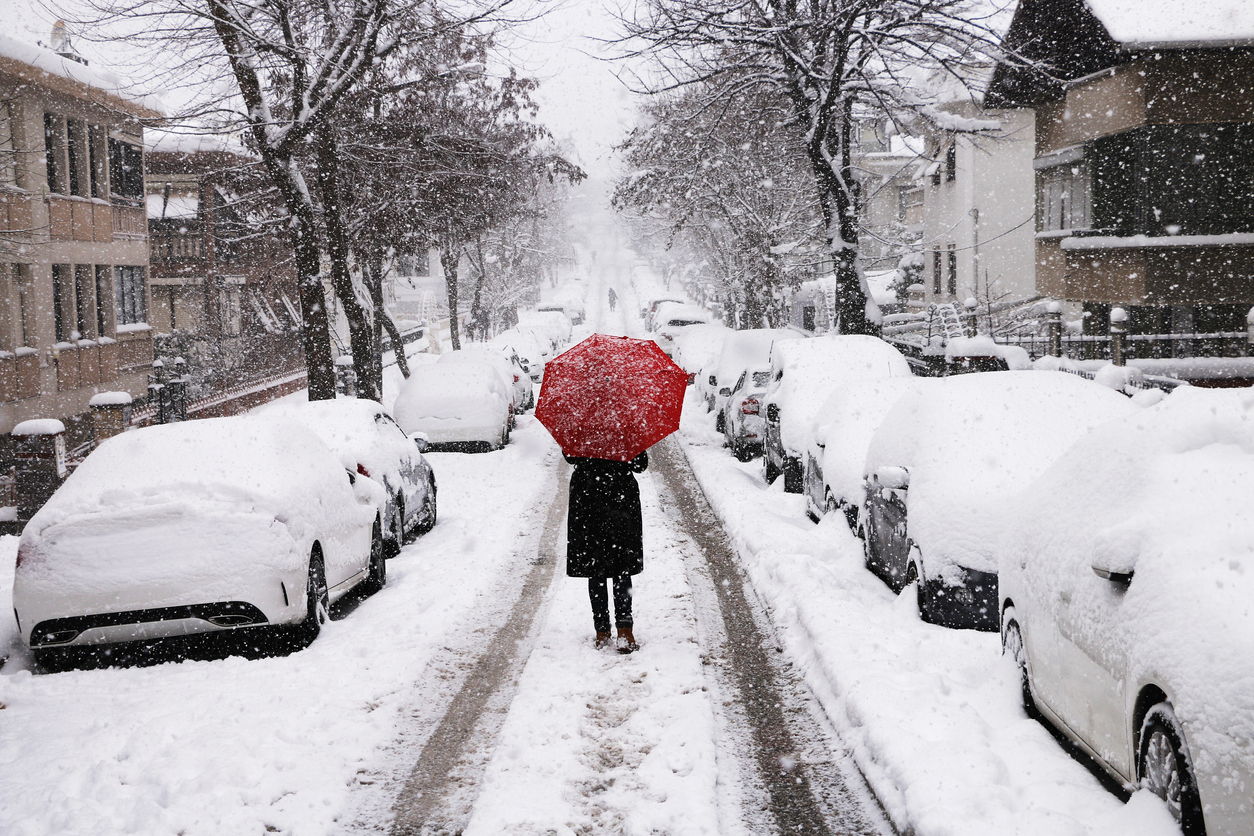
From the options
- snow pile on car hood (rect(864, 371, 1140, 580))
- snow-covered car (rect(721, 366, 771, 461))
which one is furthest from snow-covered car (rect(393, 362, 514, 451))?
snow pile on car hood (rect(864, 371, 1140, 580))

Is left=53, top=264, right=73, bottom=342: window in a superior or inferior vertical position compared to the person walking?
superior

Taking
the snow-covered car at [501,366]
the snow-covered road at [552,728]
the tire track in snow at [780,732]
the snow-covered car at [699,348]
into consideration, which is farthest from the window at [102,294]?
the tire track in snow at [780,732]

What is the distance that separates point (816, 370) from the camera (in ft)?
46.9

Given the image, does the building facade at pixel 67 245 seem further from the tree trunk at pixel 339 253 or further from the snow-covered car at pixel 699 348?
the snow-covered car at pixel 699 348

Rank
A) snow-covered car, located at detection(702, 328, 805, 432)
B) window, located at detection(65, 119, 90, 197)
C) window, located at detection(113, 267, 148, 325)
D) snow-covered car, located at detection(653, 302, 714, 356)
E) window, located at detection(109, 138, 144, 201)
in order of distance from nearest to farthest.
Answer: snow-covered car, located at detection(702, 328, 805, 432), window, located at detection(65, 119, 90, 197), window, located at detection(109, 138, 144, 201), window, located at detection(113, 267, 148, 325), snow-covered car, located at detection(653, 302, 714, 356)

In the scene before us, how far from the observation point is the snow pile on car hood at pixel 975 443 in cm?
723

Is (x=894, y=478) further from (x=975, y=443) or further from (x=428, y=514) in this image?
(x=428, y=514)

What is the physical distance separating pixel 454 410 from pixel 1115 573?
14.9 metres

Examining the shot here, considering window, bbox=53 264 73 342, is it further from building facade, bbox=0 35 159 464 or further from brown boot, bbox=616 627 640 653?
brown boot, bbox=616 627 640 653

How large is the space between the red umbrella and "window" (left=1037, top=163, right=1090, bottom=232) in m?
17.9

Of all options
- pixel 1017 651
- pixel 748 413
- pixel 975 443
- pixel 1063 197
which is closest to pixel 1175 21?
pixel 1063 197

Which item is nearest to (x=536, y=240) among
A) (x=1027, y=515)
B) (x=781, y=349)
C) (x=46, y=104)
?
(x=46, y=104)

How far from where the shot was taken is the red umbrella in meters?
6.93

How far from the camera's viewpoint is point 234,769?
5254mm
